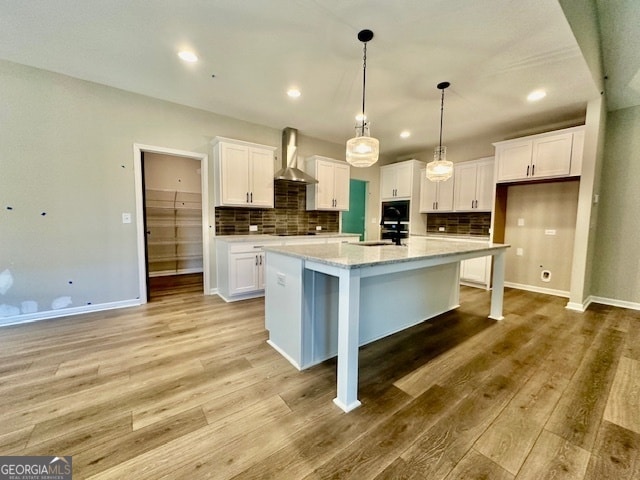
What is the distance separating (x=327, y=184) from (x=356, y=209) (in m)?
1.78

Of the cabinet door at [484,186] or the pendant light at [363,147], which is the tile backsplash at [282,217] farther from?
the cabinet door at [484,186]

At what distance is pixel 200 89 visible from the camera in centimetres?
310

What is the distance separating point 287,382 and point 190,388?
0.67 m

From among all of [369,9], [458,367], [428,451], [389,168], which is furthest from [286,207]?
[428,451]

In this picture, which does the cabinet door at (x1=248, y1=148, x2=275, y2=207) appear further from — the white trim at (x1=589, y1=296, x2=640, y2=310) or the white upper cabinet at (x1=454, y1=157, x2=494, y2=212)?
the white trim at (x1=589, y1=296, x2=640, y2=310)

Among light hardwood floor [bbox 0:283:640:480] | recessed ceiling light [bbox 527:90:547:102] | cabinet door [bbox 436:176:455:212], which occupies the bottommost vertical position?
light hardwood floor [bbox 0:283:640:480]

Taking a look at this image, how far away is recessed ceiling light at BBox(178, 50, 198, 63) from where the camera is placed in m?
2.43

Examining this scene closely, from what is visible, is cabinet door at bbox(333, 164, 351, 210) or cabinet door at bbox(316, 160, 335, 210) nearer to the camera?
cabinet door at bbox(316, 160, 335, 210)

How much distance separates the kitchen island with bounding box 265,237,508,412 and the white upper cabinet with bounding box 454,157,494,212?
194cm

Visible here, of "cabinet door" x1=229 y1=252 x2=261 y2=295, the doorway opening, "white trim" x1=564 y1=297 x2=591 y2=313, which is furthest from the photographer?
the doorway opening

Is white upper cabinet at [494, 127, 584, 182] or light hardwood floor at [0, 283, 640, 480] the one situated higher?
white upper cabinet at [494, 127, 584, 182]

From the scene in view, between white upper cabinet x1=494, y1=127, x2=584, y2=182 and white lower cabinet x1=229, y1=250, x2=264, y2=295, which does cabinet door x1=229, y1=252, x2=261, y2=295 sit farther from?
white upper cabinet x1=494, y1=127, x2=584, y2=182

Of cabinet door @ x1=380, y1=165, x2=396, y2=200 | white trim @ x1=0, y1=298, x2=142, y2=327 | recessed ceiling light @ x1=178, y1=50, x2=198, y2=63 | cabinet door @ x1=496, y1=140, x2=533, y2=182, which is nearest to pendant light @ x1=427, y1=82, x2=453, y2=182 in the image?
cabinet door @ x1=496, y1=140, x2=533, y2=182

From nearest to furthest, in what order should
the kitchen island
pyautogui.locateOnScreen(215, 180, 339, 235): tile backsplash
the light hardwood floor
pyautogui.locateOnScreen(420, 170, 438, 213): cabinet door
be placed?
the light hardwood floor
the kitchen island
pyautogui.locateOnScreen(215, 180, 339, 235): tile backsplash
pyautogui.locateOnScreen(420, 170, 438, 213): cabinet door
